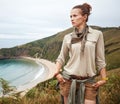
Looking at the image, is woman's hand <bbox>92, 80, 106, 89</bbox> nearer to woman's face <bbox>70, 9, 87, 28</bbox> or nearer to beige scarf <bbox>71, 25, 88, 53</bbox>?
beige scarf <bbox>71, 25, 88, 53</bbox>

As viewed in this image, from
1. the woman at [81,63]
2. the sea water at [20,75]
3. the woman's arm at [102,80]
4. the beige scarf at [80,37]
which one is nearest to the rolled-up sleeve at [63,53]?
the woman at [81,63]

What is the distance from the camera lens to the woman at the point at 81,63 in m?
4.62

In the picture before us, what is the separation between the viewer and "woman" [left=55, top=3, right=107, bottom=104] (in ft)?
15.2

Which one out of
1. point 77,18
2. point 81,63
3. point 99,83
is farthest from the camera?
Result: point 77,18

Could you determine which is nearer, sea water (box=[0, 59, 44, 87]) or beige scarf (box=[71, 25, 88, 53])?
beige scarf (box=[71, 25, 88, 53])

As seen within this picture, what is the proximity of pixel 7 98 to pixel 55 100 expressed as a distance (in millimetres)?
1146

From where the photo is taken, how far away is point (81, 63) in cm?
465

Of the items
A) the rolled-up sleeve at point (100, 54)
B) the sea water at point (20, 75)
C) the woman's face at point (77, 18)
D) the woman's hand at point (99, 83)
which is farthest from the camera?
the sea water at point (20, 75)

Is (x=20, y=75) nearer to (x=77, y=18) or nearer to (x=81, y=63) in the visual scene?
(x=77, y=18)

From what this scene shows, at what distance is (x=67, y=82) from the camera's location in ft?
15.7

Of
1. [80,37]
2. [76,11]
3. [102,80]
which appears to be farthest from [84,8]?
[102,80]

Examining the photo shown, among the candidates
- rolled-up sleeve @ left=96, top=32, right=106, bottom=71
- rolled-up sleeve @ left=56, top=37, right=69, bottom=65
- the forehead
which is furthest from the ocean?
rolled-up sleeve @ left=96, top=32, right=106, bottom=71

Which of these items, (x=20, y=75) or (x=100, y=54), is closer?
(x=100, y=54)

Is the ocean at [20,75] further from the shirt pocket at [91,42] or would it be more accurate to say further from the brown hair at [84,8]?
the shirt pocket at [91,42]
